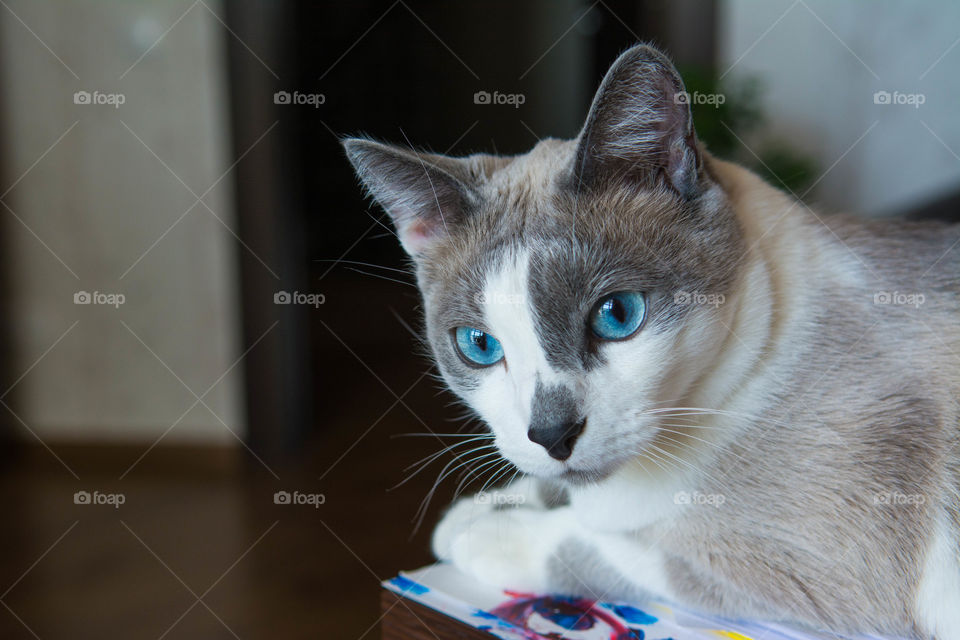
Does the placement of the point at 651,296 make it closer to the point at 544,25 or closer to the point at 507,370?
the point at 507,370

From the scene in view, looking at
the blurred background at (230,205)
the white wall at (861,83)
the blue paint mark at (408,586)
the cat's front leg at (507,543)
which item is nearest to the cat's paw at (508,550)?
the cat's front leg at (507,543)

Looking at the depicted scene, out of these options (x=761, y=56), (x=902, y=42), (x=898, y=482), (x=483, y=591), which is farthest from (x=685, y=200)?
(x=761, y=56)

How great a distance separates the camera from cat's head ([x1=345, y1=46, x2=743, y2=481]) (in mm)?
1104

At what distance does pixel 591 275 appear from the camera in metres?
1.14

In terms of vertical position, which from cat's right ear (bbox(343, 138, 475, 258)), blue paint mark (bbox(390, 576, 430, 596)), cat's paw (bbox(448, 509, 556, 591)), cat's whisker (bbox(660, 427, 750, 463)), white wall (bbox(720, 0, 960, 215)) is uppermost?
white wall (bbox(720, 0, 960, 215))

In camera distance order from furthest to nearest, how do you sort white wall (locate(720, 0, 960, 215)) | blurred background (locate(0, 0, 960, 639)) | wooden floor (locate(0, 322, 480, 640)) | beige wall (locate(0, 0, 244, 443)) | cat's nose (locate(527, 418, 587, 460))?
beige wall (locate(0, 0, 244, 443)) → blurred background (locate(0, 0, 960, 639)) → white wall (locate(720, 0, 960, 215)) → wooden floor (locate(0, 322, 480, 640)) → cat's nose (locate(527, 418, 587, 460))

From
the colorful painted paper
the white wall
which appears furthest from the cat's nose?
the white wall

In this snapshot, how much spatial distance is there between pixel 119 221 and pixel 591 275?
291 centimetres

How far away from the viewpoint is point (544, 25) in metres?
3.94

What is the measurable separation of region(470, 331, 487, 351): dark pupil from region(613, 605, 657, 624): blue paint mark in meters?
0.51

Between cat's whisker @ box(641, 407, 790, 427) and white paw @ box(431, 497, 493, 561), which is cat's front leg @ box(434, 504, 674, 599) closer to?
white paw @ box(431, 497, 493, 561)

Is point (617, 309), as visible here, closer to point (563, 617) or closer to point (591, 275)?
point (591, 275)

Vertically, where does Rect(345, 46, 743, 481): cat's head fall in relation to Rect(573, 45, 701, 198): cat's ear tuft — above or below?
below

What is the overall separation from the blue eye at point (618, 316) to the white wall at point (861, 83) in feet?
6.51
